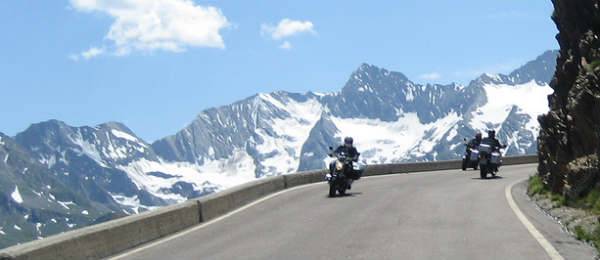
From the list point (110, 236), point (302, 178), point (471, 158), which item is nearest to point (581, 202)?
point (110, 236)

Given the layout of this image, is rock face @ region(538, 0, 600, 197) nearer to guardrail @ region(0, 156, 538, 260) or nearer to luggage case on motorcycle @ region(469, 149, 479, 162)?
guardrail @ region(0, 156, 538, 260)

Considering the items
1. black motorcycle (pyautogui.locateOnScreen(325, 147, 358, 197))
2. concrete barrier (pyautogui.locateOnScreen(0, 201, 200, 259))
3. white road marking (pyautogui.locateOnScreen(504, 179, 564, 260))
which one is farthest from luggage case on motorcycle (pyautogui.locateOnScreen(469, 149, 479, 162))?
concrete barrier (pyautogui.locateOnScreen(0, 201, 200, 259))

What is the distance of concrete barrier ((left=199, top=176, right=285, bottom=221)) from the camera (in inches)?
798

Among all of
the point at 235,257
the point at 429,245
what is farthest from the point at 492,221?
the point at 235,257

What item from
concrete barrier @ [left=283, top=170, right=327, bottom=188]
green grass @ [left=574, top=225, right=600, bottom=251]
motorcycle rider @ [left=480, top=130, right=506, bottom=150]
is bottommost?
green grass @ [left=574, top=225, right=600, bottom=251]

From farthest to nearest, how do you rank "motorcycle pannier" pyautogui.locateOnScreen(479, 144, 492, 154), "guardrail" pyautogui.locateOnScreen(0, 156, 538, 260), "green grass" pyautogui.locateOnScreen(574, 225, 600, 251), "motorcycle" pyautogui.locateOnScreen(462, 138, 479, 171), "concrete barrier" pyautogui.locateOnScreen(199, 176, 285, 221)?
"motorcycle" pyautogui.locateOnScreen(462, 138, 479, 171) → "motorcycle pannier" pyautogui.locateOnScreen(479, 144, 492, 154) → "concrete barrier" pyautogui.locateOnScreen(199, 176, 285, 221) → "green grass" pyautogui.locateOnScreen(574, 225, 600, 251) → "guardrail" pyautogui.locateOnScreen(0, 156, 538, 260)

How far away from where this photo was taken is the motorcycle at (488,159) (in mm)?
32938

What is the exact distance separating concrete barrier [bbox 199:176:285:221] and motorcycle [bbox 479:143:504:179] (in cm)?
716

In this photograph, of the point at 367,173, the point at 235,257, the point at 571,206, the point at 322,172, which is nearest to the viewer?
the point at 235,257

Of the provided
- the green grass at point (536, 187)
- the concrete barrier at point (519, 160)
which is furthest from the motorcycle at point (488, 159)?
the concrete barrier at point (519, 160)

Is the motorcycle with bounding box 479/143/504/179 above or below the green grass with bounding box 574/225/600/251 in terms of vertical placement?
above

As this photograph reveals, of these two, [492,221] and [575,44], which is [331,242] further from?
[575,44]

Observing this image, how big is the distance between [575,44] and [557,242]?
10246 mm

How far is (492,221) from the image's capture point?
17.3 m
